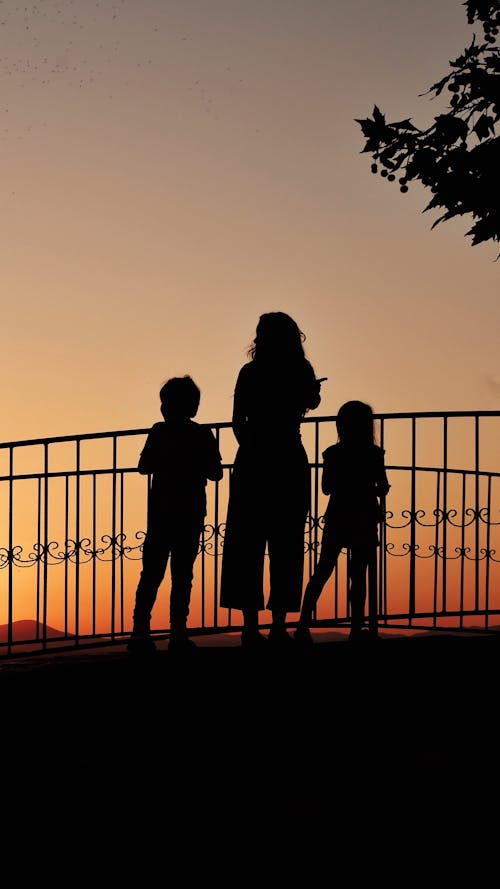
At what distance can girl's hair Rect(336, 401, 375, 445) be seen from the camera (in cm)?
666

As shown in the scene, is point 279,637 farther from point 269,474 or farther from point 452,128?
point 452,128

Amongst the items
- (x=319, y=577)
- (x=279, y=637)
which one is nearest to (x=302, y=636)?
(x=319, y=577)

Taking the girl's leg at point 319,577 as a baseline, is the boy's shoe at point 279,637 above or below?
below

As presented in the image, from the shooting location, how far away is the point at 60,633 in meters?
8.10

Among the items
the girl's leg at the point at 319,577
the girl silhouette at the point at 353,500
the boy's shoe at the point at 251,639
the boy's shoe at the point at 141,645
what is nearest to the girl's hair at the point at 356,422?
the girl silhouette at the point at 353,500

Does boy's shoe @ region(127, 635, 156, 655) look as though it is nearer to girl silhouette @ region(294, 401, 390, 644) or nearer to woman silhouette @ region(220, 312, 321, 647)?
woman silhouette @ region(220, 312, 321, 647)

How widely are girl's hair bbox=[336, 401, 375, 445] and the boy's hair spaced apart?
915mm

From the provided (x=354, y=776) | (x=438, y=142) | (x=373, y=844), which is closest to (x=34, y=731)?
(x=354, y=776)

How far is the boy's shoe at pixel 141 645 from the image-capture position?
6.55 meters

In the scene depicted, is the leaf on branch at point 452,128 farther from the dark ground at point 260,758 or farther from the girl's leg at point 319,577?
the dark ground at point 260,758

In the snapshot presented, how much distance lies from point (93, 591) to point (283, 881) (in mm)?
5083

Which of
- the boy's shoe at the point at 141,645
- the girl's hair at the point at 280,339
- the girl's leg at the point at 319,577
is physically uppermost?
the girl's hair at the point at 280,339

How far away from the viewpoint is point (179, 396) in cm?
638

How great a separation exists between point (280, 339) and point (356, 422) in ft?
3.32
